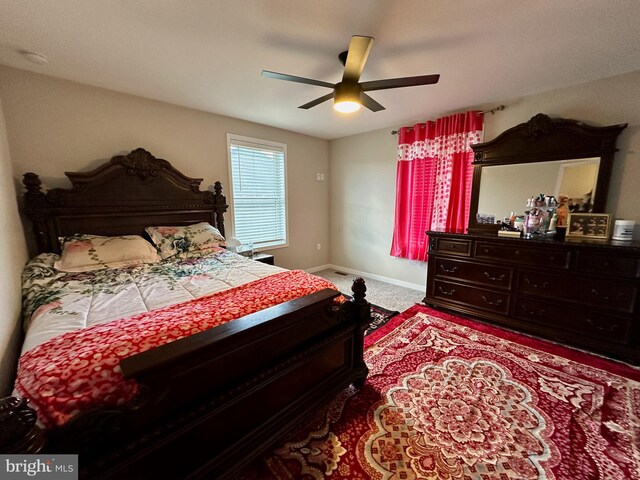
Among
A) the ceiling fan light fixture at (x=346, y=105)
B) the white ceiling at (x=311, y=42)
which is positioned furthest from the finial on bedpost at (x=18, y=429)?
the ceiling fan light fixture at (x=346, y=105)

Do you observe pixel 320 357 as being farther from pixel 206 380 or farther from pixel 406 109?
pixel 406 109

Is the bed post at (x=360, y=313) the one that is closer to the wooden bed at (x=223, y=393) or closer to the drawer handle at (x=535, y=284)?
the wooden bed at (x=223, y=393)

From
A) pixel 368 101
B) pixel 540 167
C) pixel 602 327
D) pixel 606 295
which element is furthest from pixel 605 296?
pixel 368 101

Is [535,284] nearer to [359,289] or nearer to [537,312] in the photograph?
[537,312]

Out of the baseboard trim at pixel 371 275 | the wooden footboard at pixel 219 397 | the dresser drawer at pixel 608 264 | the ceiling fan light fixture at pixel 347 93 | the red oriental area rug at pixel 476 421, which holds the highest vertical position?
the ceiling fan light fixture at pixel 347 93

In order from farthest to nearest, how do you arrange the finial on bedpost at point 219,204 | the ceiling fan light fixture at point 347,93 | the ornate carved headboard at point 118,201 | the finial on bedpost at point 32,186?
the finial on bedpost at point 219,204, the ornate carved headboard at point 118,201, the finial on bedpost at point 32,186, the ceiling fan light fixture at point 347,93

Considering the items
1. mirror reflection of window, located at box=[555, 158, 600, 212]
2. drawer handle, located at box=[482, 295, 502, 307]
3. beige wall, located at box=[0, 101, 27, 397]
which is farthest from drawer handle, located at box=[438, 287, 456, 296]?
beige wall, located at box=[0, 101, 27, 397]

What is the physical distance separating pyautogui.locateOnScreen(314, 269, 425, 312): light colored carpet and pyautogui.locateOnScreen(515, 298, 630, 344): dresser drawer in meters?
1.12

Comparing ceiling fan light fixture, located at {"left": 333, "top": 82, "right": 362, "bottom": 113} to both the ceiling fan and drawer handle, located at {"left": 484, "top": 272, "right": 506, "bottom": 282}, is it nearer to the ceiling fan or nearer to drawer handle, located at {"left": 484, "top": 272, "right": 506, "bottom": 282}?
the ceiling fan

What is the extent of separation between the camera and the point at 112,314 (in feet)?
4.37

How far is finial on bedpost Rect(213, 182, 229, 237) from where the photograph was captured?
127 inches

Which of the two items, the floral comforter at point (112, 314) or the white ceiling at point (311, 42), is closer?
the floral comforter at point (112, 314)

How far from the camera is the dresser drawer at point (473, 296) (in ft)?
8.51

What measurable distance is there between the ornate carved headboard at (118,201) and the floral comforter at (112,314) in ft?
1.32
